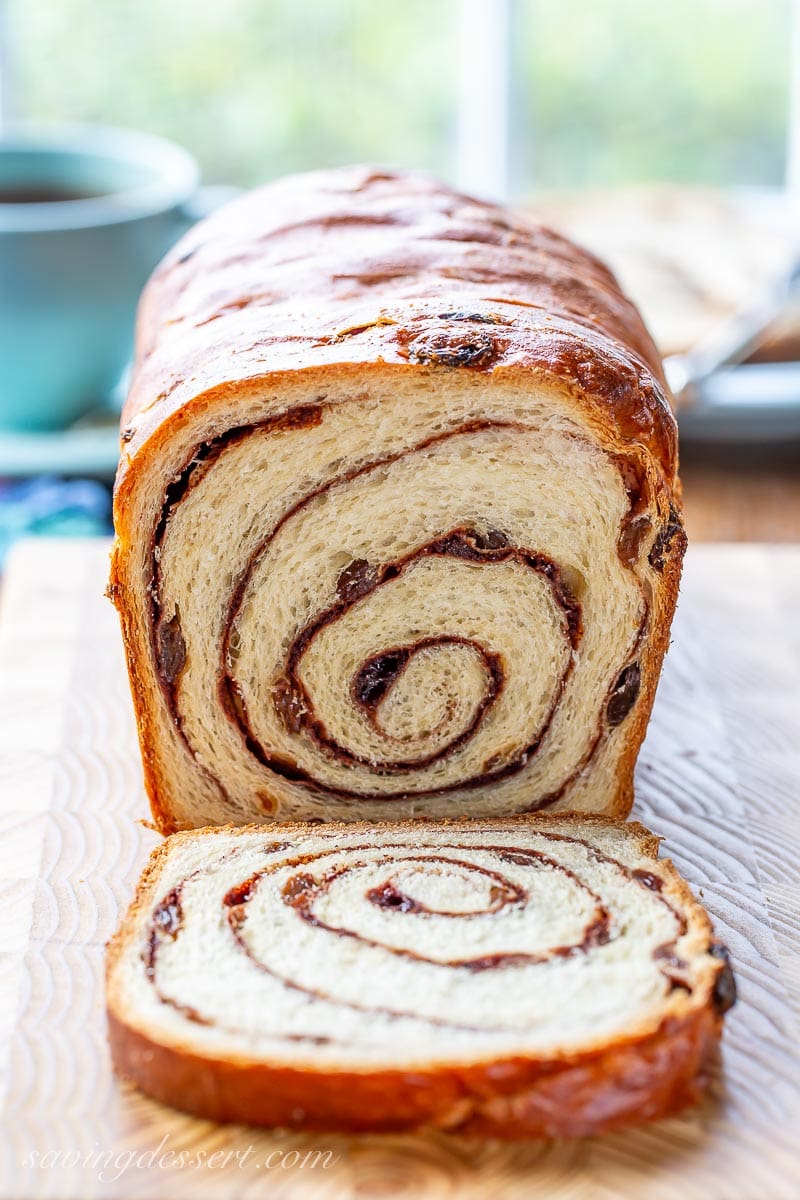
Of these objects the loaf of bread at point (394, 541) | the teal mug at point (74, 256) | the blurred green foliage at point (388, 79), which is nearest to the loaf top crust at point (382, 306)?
the loaf of bread at point (394, 541)

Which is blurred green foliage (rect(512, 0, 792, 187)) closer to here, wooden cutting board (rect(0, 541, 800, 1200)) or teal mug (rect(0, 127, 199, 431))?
teal mug (rect(0, 127, 199, 431))

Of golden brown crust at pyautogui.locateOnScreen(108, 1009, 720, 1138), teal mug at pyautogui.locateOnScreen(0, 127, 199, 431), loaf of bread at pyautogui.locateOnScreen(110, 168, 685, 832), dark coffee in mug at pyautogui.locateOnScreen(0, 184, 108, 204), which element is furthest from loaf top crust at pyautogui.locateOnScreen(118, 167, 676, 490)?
dark coffee in mug at pyautogui.locateOnScreen(0, 184, 108, 204)

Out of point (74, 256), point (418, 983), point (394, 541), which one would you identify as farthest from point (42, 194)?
point (418, 983)

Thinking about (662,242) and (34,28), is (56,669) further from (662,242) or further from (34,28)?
(34,28)

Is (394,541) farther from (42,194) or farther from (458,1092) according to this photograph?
A: (42,194)

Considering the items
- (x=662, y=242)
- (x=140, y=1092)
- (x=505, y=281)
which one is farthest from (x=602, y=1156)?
(x=662, y=242)
